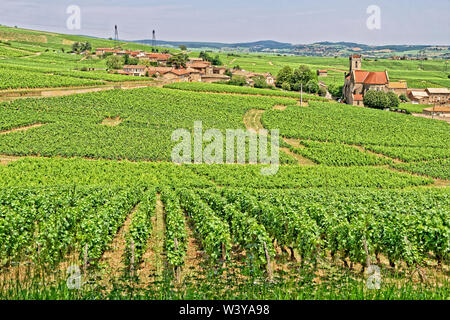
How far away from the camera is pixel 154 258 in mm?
17547

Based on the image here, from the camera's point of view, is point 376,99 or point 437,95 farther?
point 437,95

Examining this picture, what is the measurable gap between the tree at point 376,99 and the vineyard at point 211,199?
33.0 ft

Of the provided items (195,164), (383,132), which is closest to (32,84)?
(195,164)

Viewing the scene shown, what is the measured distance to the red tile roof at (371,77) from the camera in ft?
328

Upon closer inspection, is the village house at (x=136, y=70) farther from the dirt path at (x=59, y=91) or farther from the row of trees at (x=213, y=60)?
the row of trees at (x=213, y=60)

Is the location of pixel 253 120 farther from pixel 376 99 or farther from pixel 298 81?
pixel 298 81

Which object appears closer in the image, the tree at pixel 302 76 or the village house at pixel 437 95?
the tree at pixel 302 76

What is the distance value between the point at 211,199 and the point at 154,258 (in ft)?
31.6

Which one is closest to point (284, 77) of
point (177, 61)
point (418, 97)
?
point (177, 61)

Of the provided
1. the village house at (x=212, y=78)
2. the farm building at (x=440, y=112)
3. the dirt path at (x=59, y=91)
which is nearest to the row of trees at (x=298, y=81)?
the village house at (x=212, y=78)

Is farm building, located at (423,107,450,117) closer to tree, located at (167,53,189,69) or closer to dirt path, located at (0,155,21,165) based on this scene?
tree, located at (167,53,189,69)

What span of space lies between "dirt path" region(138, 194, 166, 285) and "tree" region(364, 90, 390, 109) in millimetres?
78368
